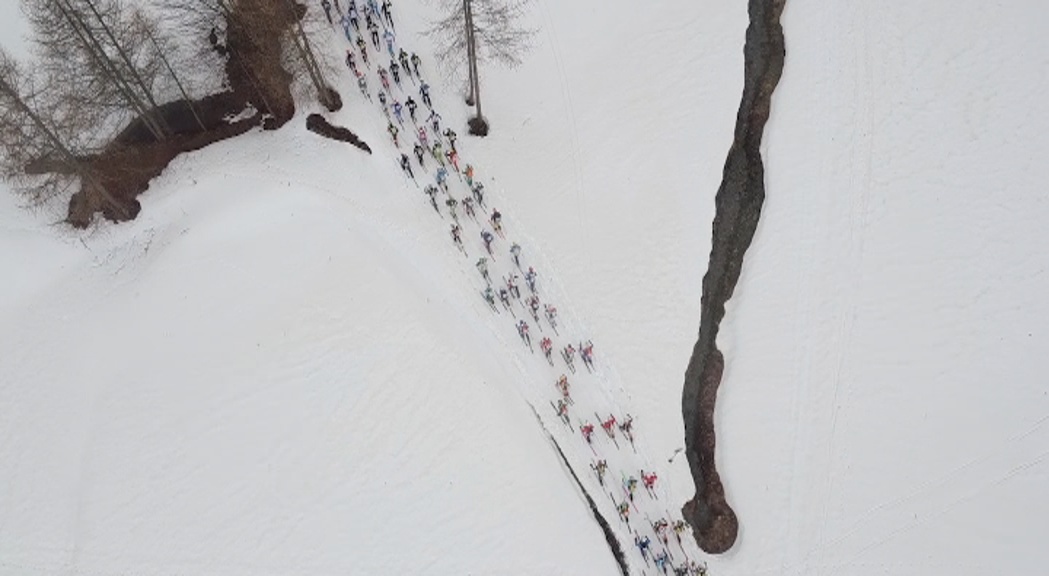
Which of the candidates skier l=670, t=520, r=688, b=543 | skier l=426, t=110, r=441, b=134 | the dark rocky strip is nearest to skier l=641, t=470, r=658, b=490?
the dark rocky strip

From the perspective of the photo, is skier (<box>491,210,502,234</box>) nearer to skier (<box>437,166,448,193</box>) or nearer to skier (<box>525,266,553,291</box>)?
skier (<box>525,266,553,291</box>)

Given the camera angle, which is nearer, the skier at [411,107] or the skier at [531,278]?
the skier at [531,278]

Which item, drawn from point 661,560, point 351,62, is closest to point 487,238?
point 351,62

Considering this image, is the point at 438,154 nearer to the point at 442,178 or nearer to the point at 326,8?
the point at 442,178

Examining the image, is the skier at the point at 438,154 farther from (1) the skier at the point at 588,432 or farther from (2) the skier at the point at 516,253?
(1) the skier at the point at 588,432

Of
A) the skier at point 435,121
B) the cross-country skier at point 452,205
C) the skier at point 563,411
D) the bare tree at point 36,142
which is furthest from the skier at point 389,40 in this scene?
the skier at point 563,411

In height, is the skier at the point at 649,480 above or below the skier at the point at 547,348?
below
